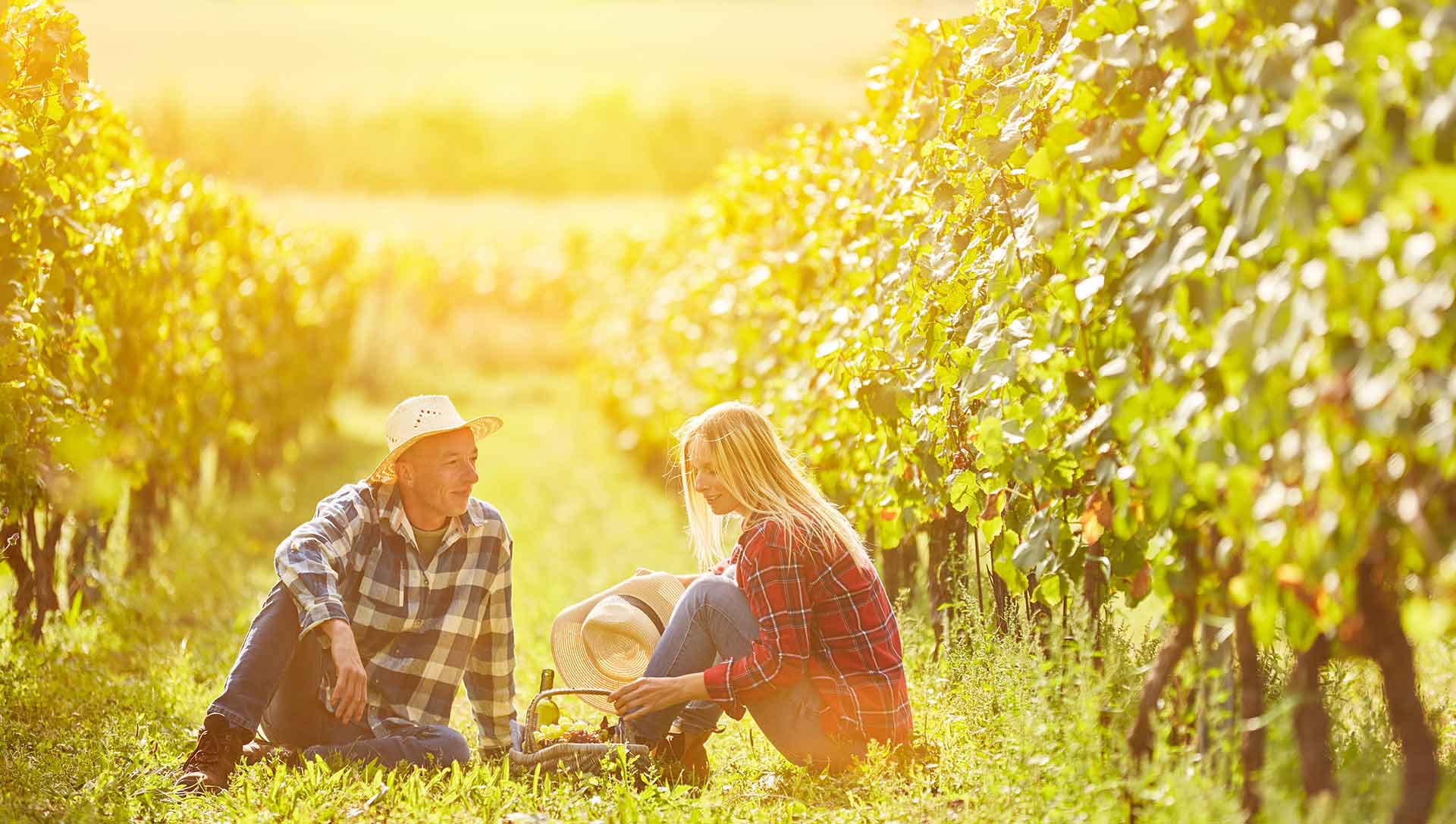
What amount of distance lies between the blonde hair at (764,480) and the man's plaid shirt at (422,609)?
92 centimetres

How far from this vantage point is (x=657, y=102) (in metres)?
61.7

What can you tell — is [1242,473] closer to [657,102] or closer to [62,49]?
[62,49]

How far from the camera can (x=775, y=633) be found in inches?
188

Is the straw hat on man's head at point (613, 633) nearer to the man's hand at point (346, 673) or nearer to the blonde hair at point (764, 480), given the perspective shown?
the blonde hair at point (764, 480)

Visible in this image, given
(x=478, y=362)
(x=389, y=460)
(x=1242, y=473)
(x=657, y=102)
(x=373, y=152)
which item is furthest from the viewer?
(x=657, y=102)

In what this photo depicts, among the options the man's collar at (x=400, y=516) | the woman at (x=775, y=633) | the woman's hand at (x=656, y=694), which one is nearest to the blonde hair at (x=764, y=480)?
the woman at (x=775, y=633)

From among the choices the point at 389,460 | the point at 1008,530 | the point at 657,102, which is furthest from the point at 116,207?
the point at 657,102

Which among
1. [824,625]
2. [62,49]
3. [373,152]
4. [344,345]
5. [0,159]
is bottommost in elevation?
[824,625]

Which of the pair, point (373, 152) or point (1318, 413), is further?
point (373, 152)

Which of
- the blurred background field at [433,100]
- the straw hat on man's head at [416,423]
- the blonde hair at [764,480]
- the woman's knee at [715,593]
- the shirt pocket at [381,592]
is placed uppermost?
the blurred background field at [433,100]

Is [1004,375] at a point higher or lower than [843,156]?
lower

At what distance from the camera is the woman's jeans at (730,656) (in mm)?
4898

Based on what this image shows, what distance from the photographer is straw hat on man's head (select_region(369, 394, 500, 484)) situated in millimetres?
5117

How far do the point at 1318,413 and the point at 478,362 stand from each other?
22.6 metres
